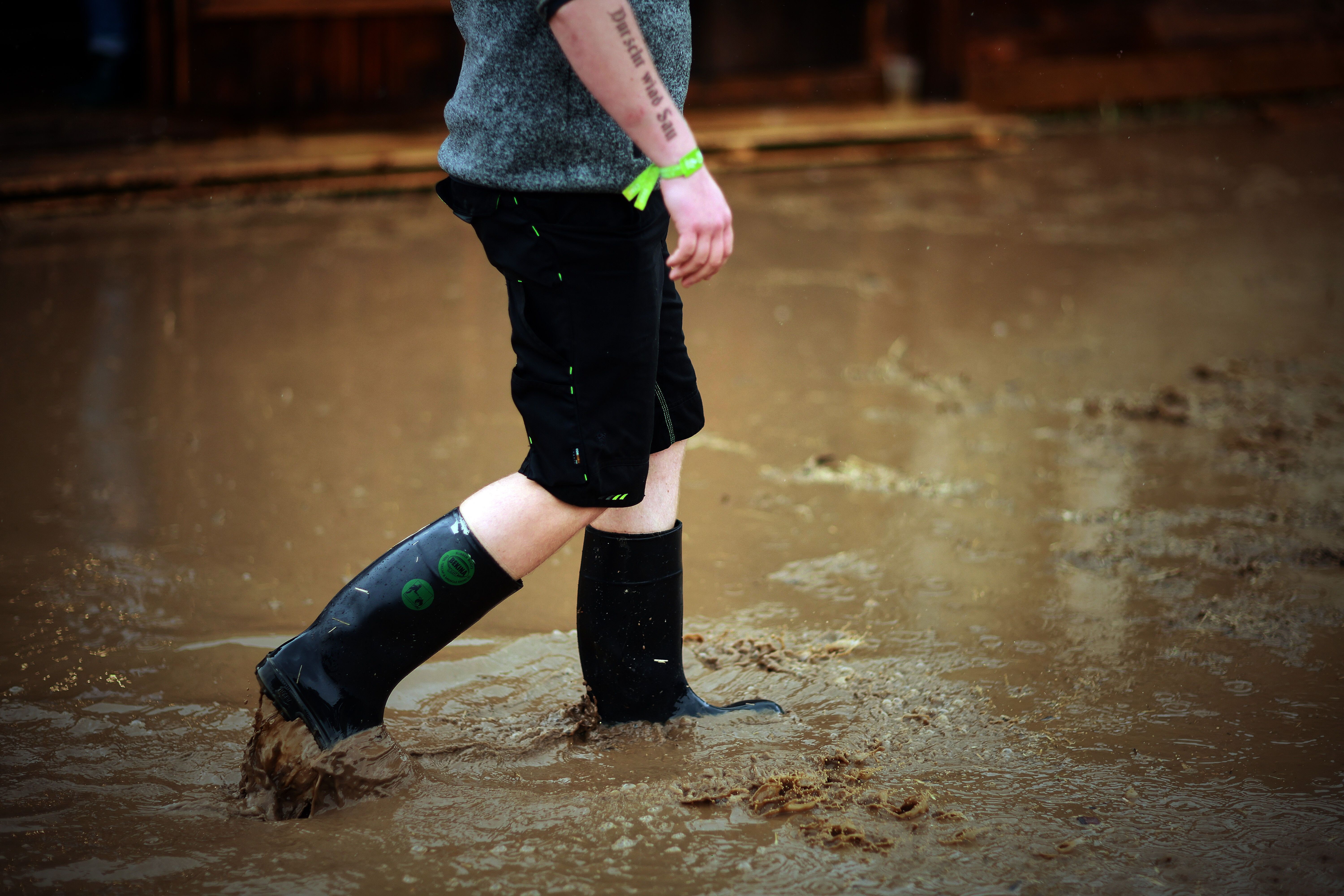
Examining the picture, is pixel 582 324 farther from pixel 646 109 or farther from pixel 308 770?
pixel 308 770

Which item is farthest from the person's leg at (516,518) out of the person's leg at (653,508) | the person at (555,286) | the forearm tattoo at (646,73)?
the forearm tattoo at (646,73)

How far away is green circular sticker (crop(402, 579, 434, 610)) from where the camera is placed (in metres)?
1.42

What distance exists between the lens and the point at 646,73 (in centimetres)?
123

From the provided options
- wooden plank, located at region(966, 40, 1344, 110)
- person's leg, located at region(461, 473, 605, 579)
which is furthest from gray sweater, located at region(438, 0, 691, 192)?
wooden plank, located at region(966, 40, 1344, 110)

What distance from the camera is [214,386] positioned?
293cm

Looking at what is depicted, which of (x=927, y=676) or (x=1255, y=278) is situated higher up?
(x=1255, y=278)

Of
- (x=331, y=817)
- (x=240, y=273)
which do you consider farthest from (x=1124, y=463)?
(x=240, y=273)

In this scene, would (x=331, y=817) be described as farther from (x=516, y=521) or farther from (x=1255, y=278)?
(x=1255, y=278)

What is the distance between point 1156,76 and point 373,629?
6417 millimetres

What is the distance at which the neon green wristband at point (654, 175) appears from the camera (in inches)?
49.6

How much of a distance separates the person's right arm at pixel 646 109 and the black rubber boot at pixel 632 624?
402 millimetres

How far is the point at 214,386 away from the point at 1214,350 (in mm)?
2592

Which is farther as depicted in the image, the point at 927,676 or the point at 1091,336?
the point at 1091,336

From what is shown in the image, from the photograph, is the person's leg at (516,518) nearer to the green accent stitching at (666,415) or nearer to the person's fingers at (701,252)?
the green accent stitching at (666,415)
